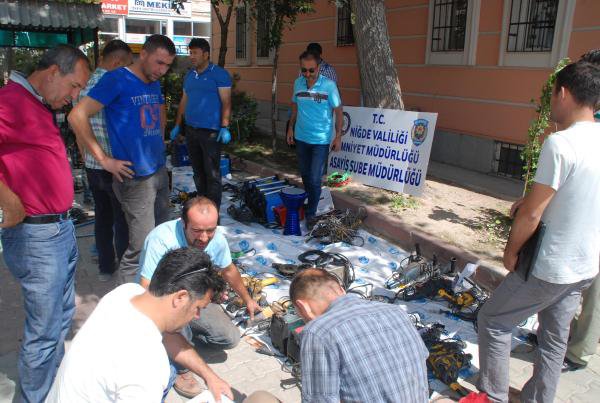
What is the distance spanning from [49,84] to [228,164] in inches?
221

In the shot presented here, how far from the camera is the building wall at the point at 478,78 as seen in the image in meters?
7.09

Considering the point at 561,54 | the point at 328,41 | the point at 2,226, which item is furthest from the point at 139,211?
the point at 328,41

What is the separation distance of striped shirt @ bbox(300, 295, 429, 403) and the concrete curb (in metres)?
2.74

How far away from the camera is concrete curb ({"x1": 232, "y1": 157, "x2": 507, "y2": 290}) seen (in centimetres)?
450

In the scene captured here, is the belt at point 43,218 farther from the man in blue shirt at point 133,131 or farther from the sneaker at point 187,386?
the sneaker at point 187,386

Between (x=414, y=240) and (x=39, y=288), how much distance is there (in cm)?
375

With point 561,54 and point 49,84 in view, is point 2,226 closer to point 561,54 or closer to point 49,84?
point 49,84

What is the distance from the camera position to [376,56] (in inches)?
278

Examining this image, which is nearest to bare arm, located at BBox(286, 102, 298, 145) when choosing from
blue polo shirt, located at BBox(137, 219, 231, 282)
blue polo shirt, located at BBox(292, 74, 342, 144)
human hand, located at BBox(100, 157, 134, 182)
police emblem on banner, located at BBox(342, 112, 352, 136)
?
blue polo shirt, located at BBox(292, 74, 342, 144)

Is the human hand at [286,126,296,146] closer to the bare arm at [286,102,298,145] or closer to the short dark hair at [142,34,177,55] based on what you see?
the bare arm at [286,102,298,145]

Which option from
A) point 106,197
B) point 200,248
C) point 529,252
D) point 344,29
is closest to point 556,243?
point 529,252

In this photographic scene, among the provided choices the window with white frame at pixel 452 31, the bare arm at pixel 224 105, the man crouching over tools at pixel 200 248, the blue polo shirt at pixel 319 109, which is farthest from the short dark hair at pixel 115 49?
the window with white frame at pixel 452 31

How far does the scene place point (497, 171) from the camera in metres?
8.45

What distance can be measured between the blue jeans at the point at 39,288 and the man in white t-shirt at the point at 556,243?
234cm
